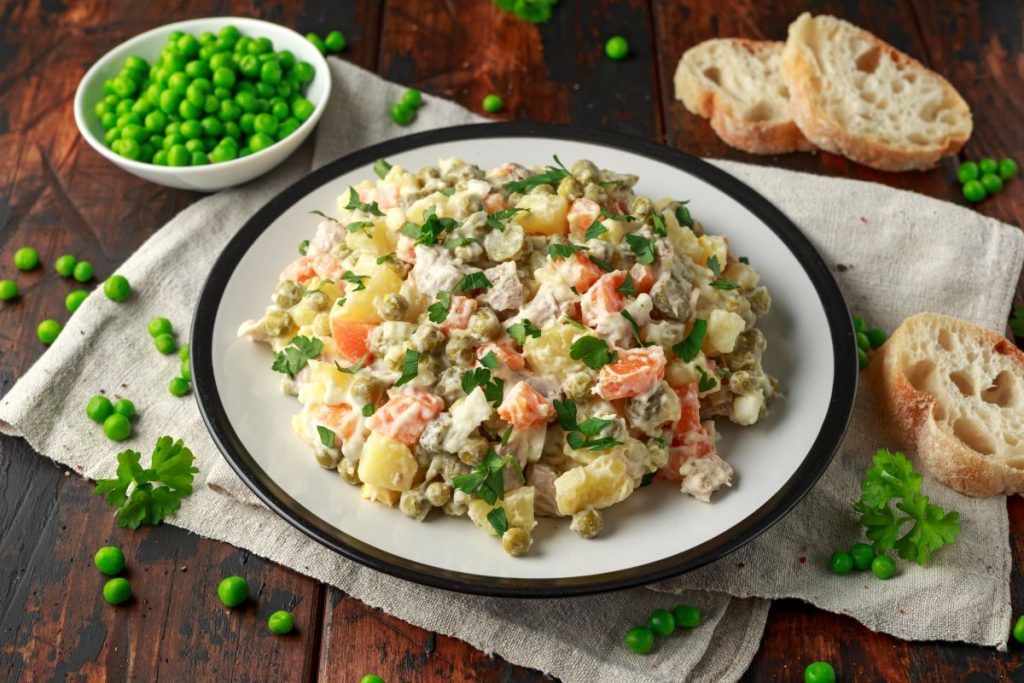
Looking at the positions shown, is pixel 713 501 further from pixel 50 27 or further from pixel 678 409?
pixel 50 27

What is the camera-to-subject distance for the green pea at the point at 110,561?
3773mm

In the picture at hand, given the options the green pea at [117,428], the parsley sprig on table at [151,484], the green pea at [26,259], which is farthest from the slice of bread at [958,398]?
the green pea at [26,259]

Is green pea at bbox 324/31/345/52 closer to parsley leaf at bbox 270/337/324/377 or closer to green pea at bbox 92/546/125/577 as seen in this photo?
parsley leaf at bbox 270/337/324/377

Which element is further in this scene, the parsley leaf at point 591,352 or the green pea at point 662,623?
the green pea at point 662,623

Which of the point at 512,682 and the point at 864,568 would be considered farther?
the point at 864,568

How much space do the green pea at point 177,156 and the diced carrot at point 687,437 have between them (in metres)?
2.59

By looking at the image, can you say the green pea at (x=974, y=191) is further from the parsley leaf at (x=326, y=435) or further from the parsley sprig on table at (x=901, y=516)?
the parsley leaf at (x=326, y=435)

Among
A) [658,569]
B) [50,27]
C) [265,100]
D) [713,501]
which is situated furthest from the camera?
[50,27]

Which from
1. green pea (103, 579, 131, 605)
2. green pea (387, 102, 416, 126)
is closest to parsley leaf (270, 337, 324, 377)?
green pea (103, 579, 131, 605)

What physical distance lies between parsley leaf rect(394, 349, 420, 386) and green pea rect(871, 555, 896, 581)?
171cm

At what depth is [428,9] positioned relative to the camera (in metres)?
6.02

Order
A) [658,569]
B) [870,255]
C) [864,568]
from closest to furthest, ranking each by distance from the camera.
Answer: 1. [658,569]
2. [864,568]
3. [870,255]

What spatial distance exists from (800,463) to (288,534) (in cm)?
178

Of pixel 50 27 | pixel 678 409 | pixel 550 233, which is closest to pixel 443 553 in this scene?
pixel 678 409
